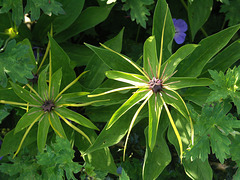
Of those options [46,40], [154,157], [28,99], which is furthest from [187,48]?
A: [46,40]

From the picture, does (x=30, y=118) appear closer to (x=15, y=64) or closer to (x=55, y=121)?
(x=55, y=121)

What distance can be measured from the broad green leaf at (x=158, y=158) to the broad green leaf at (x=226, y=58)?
0.33 metres

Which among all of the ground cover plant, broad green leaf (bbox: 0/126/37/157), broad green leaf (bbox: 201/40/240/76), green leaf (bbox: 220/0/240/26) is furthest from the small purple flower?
broad green leaf (bbox: 0/126/37/157)

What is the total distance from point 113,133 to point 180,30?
74 centimetres

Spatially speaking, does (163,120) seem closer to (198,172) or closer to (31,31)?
(198,172)

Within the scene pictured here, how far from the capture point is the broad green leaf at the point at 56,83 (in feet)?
4.26

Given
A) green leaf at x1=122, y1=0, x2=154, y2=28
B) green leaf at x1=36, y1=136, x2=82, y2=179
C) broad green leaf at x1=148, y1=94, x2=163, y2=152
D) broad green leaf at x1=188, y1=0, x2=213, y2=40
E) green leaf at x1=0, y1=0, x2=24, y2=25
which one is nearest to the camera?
broad green leaf at x1=148, y1=94, x2=163, y2=152

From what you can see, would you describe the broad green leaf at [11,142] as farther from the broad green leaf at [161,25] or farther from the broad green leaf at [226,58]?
the broad green leaf at [226,58]

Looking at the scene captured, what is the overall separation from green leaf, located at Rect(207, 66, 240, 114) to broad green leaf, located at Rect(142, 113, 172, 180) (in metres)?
0.27

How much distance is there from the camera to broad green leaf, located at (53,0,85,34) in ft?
5.34

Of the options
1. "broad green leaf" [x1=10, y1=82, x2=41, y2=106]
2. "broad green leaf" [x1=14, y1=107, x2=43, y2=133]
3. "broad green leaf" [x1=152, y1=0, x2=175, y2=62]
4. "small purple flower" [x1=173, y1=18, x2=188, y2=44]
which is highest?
"small purple flower" [x1=173, y1=18, x2=188, y2=44]

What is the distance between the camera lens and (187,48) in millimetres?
1170

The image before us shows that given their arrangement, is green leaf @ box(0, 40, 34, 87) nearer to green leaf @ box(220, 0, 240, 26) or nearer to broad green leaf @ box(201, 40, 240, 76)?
broad green leaf @ box(201, 40, 240, 76)

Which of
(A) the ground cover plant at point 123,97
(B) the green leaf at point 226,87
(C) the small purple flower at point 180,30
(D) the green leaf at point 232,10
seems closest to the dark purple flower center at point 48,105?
(A) the ground cover plant at point 123,97
